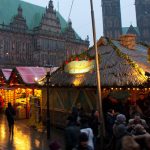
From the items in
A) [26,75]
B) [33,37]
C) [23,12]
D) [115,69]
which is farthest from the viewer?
[23,12]

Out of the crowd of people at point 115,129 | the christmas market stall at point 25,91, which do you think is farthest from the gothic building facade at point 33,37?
the crowd of people at point 115,129

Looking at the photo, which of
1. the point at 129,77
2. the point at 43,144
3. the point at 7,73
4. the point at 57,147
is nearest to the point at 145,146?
the point at 57,147

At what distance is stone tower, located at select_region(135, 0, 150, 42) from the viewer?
80.7 meters

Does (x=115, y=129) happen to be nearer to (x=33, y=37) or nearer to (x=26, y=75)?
(x=26, y=75)

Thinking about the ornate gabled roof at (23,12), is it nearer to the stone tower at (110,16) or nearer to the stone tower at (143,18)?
the stone tower at (110,16)

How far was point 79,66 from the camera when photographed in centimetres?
1552

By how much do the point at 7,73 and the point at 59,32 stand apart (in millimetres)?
31900

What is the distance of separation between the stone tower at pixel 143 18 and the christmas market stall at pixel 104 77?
211ft

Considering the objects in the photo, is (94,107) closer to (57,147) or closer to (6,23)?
(57,147)

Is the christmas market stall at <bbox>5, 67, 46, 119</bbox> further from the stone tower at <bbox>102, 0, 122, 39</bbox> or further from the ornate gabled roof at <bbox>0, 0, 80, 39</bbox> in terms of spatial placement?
the stone tower at <bbox>102, 0, 122, 39</bbox>

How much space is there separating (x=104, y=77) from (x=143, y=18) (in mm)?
73155

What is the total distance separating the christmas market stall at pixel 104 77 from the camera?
12961mm

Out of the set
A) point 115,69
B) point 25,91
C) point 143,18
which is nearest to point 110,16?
point 143,18

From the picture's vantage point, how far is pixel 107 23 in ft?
269
